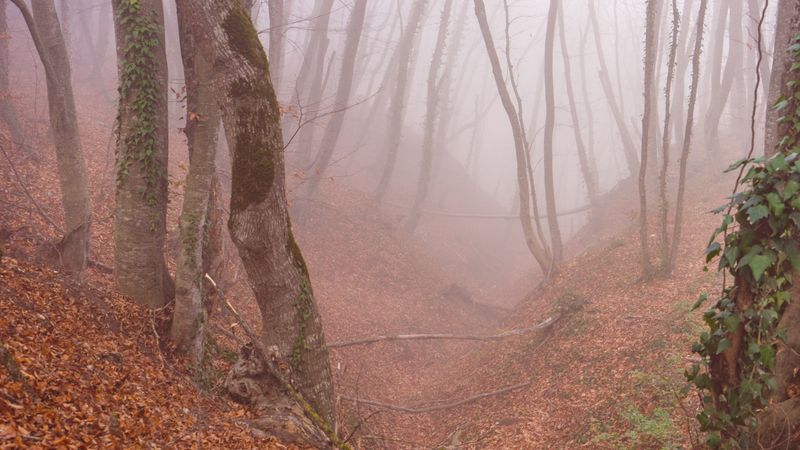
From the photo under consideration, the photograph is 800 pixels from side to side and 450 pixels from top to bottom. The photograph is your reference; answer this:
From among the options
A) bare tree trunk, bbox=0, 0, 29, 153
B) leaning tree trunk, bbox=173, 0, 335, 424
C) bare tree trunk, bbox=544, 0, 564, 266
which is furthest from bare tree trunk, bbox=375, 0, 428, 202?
leaning tree trunk, bbox=173, 0, 335, 424

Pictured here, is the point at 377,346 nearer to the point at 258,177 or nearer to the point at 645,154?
the point at 645,154

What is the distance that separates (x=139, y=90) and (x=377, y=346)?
9519mm

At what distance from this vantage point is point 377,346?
1455 cm

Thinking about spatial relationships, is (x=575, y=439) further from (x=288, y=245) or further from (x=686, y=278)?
(x=686, y=278)

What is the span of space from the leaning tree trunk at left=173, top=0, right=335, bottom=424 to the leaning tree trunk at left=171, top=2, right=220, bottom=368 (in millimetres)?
602

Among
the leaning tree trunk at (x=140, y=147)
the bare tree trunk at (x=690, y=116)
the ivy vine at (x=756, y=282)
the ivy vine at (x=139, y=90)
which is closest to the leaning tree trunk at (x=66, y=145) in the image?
the leaning tree trunk at (x=140, y=147)

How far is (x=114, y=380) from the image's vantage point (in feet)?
16.6

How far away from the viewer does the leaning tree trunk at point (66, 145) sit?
7.75 meters

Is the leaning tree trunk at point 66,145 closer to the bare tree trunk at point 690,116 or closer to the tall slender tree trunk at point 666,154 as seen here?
the tall slender tree trunk at point 666,154

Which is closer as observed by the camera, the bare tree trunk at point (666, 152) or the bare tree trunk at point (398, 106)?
the bare tree trunk at point (666, 152)

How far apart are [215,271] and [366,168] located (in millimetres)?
23665

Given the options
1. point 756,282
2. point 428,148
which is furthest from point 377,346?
point 428,148

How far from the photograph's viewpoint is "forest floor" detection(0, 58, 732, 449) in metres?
4.74

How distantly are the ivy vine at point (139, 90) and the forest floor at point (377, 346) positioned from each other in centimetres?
100
